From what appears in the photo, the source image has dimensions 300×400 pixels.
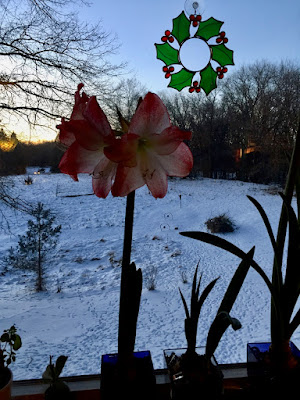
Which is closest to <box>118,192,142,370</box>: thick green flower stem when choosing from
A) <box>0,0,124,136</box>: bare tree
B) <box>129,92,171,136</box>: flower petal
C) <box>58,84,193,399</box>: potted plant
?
<box>58,84,193,399</box>: potted plant

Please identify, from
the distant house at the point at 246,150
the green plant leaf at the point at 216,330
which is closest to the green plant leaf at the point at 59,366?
the green plant leaf at the point at 216,330

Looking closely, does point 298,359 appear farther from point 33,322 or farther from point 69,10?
point 69,10

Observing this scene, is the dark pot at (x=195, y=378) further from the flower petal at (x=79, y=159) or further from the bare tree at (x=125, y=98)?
the bare tree at (x=125, y=98)

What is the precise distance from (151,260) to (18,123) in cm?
82

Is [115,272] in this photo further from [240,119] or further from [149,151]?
[149,151]

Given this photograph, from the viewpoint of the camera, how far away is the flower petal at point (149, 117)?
1.25 ft

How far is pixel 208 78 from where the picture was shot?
731 mm

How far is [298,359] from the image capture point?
0.57 m

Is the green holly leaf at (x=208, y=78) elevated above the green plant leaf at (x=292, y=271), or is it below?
above

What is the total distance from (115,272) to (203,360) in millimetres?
904

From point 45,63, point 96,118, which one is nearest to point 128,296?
point 96,118

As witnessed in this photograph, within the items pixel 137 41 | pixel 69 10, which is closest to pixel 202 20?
pixel 137 41

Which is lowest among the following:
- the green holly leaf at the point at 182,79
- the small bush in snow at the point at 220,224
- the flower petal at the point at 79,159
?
the small bush in snow at the point at 220,224

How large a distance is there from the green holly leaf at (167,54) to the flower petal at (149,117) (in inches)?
15.0
